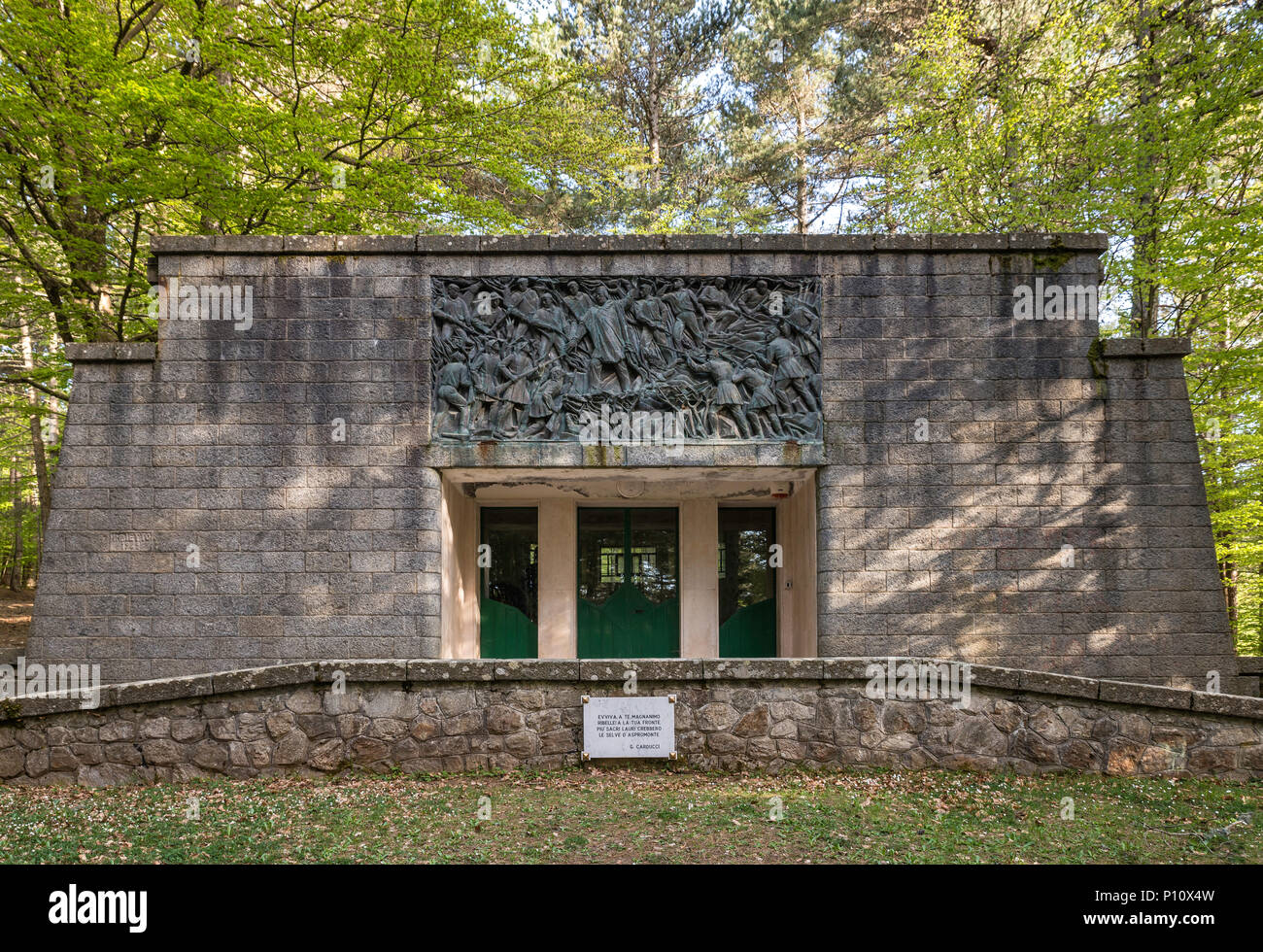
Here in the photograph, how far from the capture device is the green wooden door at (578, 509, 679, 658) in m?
11.5

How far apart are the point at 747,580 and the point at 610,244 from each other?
5578mm

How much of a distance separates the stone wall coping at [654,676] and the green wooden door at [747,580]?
17.2ft

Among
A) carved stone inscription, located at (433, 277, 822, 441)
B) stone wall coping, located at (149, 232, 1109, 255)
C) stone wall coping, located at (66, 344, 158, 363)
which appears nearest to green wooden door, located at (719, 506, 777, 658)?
carved stone inscription, located at (433, 277, 822, 441)

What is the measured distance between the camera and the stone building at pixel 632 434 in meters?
Answer: 8.56

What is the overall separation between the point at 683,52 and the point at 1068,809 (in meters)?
20.8

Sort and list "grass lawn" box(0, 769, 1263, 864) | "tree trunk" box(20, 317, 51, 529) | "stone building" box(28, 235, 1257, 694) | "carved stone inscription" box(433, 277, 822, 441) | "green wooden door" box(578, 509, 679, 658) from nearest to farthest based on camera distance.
→ "grass lawn" box(0, 769, 1263, 864), "stone building" box(28, 235, 1257, 694), "carved stone inscription" box(433, 277, 822, 441), "green wooden door" box(578, 509, 679, 658), "tree trunk" box(20, 317, 51, 529)

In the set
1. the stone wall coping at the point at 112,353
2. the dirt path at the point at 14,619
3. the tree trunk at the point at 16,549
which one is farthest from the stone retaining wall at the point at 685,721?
the tree trunk at the point at 16,549

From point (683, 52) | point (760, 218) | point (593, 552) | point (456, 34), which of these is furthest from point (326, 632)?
point (683, 52)

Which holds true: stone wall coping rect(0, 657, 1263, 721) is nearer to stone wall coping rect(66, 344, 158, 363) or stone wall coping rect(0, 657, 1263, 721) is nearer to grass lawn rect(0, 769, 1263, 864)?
grass lawn rect(0, 769, 1263, 864)

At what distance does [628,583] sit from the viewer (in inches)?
456

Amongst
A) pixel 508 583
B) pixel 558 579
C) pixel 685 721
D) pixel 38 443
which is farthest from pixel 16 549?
pixel 685 721

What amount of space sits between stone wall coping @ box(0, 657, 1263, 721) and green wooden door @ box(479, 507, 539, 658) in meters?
4.90

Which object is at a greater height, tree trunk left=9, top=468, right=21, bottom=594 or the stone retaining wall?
tree trunk left=9, top=468, right=21, bottom=594

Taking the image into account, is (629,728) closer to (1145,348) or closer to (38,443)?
(1145,348)
